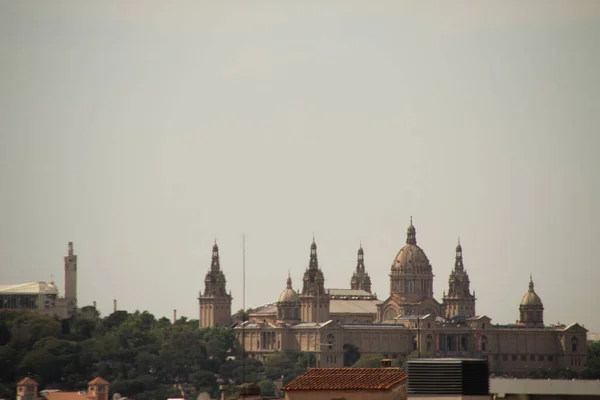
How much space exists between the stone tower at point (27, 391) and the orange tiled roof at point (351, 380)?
109607 millimetres

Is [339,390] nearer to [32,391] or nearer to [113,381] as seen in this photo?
[32,391]

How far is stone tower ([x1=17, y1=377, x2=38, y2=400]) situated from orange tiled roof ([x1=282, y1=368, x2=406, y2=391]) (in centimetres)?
10961

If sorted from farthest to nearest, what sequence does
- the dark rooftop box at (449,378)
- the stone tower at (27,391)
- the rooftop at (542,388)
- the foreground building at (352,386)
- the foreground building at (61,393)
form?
1. the stone tower at (27,391)
2. the foreground building at (61,393)
3. the rooftop at (542,388)
4. the foreground building at (352,386)
5. the dark rooftop box at (449,378)

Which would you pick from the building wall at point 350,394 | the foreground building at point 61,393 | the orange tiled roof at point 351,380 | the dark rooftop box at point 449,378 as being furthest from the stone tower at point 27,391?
the dark rooftop box at point 449,378

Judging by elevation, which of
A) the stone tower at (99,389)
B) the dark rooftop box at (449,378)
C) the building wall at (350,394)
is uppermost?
the stone tower at (99,389)

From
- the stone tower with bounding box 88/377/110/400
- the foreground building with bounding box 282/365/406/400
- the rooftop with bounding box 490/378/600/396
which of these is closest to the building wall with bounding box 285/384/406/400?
the foreground building with bounding box 282/365/406/400

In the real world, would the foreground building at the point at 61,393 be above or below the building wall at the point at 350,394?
above

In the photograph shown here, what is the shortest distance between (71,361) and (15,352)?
7131mm

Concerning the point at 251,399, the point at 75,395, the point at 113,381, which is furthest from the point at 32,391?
the point at 251,399

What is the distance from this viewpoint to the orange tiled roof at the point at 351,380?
41.0 m

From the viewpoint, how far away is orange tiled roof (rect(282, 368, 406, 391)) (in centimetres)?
4097

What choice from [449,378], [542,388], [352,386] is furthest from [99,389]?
[449,378]

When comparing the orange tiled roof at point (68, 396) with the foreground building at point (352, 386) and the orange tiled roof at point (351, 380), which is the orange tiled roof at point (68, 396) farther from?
the foreground building at point (352, 386)

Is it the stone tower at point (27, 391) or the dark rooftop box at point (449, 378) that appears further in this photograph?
the stone tower at point (27, 391)
